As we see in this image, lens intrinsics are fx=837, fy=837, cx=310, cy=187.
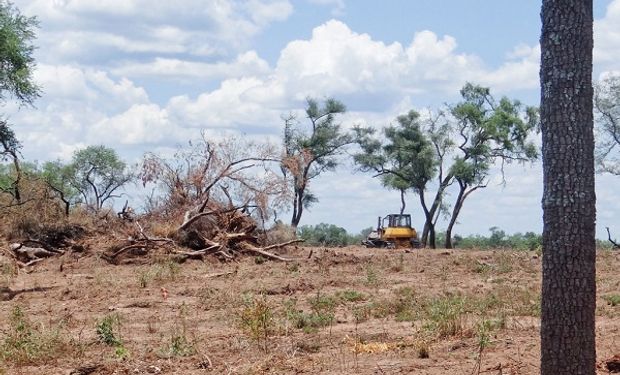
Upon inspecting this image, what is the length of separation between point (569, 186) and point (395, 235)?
103 ft

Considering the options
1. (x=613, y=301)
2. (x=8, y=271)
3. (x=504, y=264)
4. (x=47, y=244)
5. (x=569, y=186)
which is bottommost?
(x=613, y=301)

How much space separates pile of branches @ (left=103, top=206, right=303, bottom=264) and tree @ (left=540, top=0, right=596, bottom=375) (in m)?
15.7

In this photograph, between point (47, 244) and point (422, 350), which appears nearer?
Result: point (422, 350)

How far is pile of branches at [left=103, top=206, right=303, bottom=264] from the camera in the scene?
68.4ft

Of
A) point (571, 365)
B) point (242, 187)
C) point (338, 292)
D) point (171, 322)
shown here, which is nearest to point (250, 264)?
point (242, 187)

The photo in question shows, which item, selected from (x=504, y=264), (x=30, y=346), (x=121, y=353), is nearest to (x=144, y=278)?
(x=30, y=346)

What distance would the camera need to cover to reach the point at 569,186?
17.5 feet

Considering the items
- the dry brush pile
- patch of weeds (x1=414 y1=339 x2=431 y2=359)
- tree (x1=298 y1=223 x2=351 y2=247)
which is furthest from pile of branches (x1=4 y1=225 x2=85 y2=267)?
tree (x1=298 y1=223 x2=351 y2=247)

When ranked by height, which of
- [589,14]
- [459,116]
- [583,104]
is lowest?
[583,104]

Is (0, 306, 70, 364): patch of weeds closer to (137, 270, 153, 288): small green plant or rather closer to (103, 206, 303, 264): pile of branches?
(137, 270, 153, 288): small green plant

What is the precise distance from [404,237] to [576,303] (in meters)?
31.5

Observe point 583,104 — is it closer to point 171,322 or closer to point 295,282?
point 171,322

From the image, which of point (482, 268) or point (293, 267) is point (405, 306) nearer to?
point (293, 267)

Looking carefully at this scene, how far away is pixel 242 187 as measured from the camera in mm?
23062
